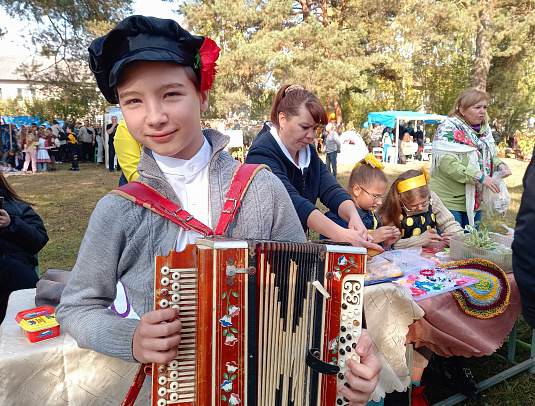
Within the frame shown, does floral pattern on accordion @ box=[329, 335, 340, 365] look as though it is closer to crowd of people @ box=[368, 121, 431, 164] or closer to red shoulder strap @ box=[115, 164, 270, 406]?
red shoulder strap @ box=[115, 164, 270, 406]

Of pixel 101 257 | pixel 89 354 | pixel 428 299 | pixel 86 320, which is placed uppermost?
pixel 101 257

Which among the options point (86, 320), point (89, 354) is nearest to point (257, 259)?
point (86, 320)

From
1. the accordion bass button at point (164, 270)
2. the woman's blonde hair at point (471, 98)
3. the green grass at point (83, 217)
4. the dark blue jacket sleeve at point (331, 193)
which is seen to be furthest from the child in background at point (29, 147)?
the accordion bass button at point (164, 270)

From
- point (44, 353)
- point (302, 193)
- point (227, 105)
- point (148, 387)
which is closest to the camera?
point (148, 387)

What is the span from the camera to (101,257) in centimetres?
132

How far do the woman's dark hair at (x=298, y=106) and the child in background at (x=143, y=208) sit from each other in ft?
5.63

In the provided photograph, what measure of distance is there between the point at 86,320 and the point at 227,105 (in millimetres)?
24710

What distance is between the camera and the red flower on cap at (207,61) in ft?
4.60

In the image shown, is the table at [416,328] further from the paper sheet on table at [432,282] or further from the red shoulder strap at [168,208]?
the red shoulder strap at [168,208]

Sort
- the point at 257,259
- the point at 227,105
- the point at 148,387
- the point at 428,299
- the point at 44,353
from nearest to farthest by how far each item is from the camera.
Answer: the point at 257,259 < the point at 148,387 < the point at 44,353 < the point at 428,299 < the point at 227,105

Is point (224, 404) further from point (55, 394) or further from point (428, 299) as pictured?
point (428, 299)

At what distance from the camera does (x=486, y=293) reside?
109 inches

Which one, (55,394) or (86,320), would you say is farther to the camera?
(55,394)

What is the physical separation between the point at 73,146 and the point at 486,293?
17.8 metres
